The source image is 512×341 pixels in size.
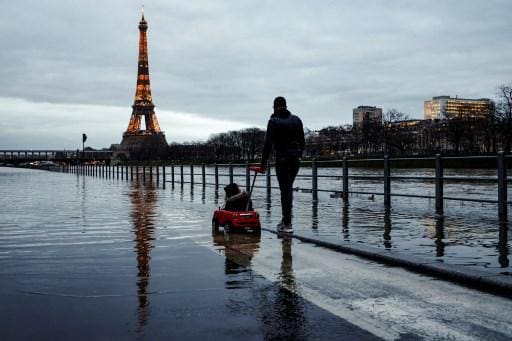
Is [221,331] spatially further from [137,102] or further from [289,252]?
[137,102]

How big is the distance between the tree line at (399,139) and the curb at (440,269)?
72.0m

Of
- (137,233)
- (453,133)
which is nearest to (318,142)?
(453,133)

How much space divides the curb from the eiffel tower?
490 ft

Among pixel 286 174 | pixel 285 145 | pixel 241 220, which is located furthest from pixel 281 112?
pixel 241 220

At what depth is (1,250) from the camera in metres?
8.27

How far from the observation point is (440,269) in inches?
240

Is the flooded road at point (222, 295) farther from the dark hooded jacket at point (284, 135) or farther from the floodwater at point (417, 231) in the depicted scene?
the dark hooded jacket at point (284, 135)

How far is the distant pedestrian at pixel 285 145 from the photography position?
971cm

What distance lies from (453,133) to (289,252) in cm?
10055

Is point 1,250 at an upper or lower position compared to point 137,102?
lower

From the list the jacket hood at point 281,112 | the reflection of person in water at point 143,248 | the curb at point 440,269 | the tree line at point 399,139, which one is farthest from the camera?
the tree line at point 399,139

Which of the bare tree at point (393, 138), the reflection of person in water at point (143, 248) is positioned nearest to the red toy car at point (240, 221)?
the reflection of person in water at point (143, 248)

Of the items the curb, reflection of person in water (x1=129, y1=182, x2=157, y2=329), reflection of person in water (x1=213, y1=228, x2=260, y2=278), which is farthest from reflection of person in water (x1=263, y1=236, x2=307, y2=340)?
the curb

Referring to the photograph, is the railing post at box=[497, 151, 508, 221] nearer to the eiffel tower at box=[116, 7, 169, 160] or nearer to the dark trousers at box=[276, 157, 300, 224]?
the dark trousers at box=[276, 157, 300, 224]
